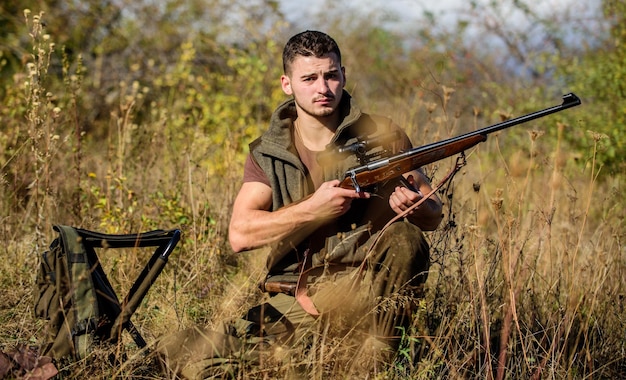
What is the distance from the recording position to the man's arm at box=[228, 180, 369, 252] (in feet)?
10.4

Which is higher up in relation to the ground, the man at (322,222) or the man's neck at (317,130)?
the man's neck at (317,130)

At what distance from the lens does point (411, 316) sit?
3.28 meters

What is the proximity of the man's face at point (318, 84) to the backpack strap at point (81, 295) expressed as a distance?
127 centimetres

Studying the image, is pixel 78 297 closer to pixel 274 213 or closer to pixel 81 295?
pixel 81 295

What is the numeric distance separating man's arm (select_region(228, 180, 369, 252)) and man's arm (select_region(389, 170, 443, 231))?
133mm

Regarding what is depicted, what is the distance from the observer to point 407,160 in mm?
3145

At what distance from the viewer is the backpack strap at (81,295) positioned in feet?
8.93

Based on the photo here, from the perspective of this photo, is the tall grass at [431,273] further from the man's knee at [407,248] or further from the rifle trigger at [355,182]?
the rifle trigger at [355,182]

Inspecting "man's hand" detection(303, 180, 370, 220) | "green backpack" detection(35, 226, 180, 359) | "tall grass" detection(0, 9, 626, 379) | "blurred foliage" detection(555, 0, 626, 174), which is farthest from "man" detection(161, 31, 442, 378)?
"blurred foliage" detection(555, 0, 626, 174)

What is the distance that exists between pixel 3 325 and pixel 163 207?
1.42 meters

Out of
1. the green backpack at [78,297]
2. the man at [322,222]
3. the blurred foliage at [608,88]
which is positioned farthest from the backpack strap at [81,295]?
the blurred foliage at [608,88]

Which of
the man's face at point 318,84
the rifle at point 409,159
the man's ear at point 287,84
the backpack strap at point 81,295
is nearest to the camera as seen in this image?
the backpack strap at point 81,295

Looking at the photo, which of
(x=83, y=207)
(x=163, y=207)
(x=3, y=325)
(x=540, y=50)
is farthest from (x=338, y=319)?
(x=540, y=50)

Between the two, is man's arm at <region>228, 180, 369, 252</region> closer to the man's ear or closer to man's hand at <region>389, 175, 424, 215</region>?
man's hand at <region>389, 175, 424, 215</region>
